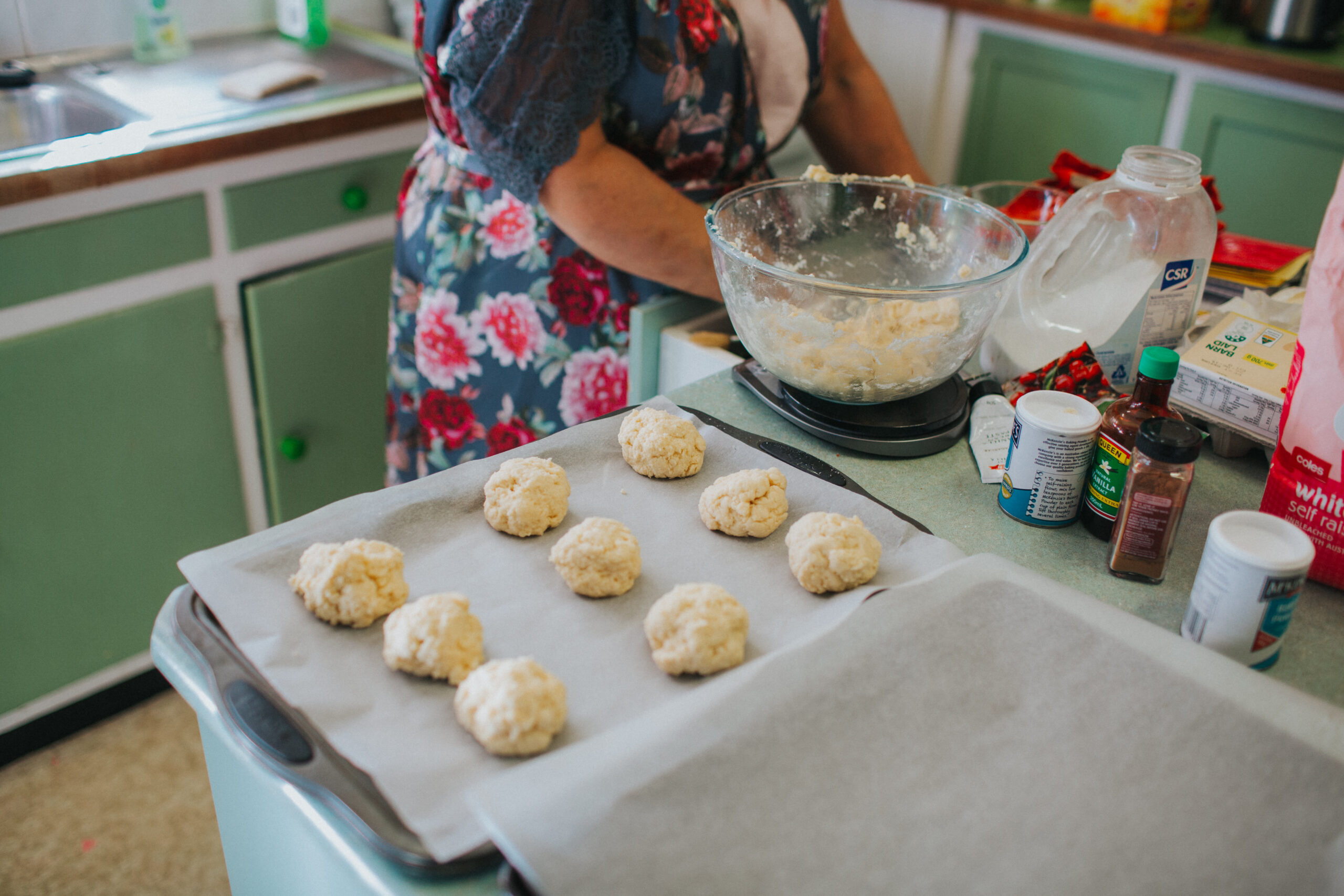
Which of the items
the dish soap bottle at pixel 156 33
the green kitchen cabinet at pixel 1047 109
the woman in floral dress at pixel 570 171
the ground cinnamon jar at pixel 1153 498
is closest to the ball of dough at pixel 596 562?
the ground cinnamon jar at pixel 1153 498

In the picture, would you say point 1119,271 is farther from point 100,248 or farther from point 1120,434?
point 100,248

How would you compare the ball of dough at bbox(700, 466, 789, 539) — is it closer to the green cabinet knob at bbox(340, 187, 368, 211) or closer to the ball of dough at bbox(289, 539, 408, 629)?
the ball of dough at bbox(289, 539, 408, 629)

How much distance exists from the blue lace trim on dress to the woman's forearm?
29 millimetres

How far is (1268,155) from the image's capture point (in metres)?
2.02

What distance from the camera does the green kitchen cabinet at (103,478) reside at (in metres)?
1.47

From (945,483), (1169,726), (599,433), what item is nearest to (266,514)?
(599,433)

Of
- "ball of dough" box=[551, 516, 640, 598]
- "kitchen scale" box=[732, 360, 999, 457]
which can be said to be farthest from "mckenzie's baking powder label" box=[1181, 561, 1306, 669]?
"ball of dough" box=[551, 516, 640, 598]

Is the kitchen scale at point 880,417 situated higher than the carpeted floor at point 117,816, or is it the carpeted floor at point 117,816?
the kitchen scale at point 880,417

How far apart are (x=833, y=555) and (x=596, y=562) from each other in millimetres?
179

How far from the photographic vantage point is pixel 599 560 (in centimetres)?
75

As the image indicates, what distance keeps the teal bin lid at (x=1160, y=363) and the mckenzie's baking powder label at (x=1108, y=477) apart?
2.6 inches

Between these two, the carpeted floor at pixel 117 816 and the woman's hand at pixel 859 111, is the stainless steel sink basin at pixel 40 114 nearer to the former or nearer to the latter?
the carpeted floor at pixel 117 816

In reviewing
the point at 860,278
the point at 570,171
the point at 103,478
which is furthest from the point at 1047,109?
the point at 103,478

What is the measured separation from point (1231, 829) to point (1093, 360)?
513mm
